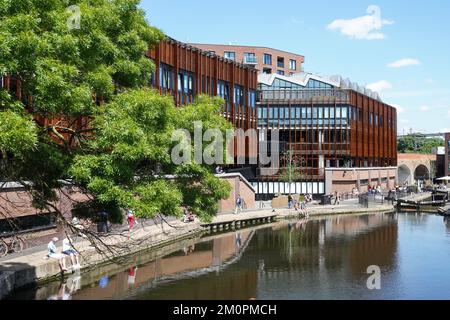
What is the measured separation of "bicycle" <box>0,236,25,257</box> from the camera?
26.2m

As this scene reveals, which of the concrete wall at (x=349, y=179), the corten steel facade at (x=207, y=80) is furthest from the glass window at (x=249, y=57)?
the corten steel facade at (x=207, y=80)

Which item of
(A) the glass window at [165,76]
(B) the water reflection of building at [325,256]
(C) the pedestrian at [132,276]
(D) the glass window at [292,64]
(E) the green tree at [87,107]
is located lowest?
(B) the water reflection of building at [325,256]

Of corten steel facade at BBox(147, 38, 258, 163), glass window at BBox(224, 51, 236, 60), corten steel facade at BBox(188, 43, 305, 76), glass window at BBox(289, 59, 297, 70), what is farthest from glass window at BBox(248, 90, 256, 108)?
glass window at BBox(289, 59, 297, 70)

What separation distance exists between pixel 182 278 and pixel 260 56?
85.4 meters

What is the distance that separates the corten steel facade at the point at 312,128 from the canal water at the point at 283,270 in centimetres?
2774

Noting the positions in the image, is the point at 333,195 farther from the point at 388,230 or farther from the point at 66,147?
the point at 66,147

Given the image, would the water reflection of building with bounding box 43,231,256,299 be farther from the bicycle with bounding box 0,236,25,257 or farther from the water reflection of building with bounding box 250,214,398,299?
the bicycle with bounding box 0,236,25,257

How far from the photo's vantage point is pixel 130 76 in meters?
18.1

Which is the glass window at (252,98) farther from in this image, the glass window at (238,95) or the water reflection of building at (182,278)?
the water reflection of building at (182,278)

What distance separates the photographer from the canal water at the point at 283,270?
24234mm

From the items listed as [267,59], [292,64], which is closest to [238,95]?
[267,59]

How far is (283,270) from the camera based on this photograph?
29.7m
